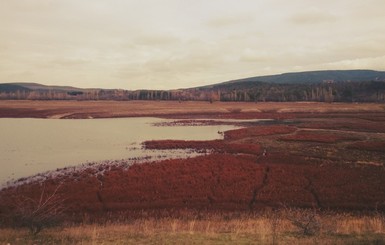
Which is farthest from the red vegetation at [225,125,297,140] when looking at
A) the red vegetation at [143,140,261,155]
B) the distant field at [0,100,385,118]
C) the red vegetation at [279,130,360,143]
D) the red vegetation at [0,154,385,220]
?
the distant field at [0,100,385,118]

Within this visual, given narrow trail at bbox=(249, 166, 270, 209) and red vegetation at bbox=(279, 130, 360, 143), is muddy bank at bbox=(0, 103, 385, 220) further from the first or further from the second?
red vegetation at bbox=(279, 130, 360, 143)

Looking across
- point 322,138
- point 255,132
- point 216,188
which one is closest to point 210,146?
point 255,132

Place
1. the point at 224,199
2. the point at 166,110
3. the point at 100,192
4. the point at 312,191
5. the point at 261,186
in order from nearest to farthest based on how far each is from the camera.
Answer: the point at 224,199
the point at 100,192
the point at 312,191
the point at 261,186
the point at 166,110

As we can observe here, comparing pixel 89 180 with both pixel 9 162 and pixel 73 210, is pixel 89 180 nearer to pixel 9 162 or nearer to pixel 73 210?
pixel 73 210

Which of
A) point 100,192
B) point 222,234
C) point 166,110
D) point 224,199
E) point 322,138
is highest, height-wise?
point 166,110

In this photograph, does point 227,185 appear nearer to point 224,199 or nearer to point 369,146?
point 224,199

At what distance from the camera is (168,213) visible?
19547mm

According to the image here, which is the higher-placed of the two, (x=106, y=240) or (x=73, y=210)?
(x=106, y=240)

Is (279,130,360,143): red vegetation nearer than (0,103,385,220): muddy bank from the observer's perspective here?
No

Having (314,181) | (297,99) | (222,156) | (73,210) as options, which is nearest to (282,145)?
(222,156)

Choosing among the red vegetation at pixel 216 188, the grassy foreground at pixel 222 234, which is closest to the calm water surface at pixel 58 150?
the red vegetation at pixel 216 188

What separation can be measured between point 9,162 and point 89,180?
1165 cm

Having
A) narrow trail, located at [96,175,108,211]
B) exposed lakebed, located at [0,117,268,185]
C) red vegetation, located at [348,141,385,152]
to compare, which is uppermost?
red vegetation, located at [348,141,385,152]

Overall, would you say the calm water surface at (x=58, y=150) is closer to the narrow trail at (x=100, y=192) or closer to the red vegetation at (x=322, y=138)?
the narrow trail at (x=100, y=192)
